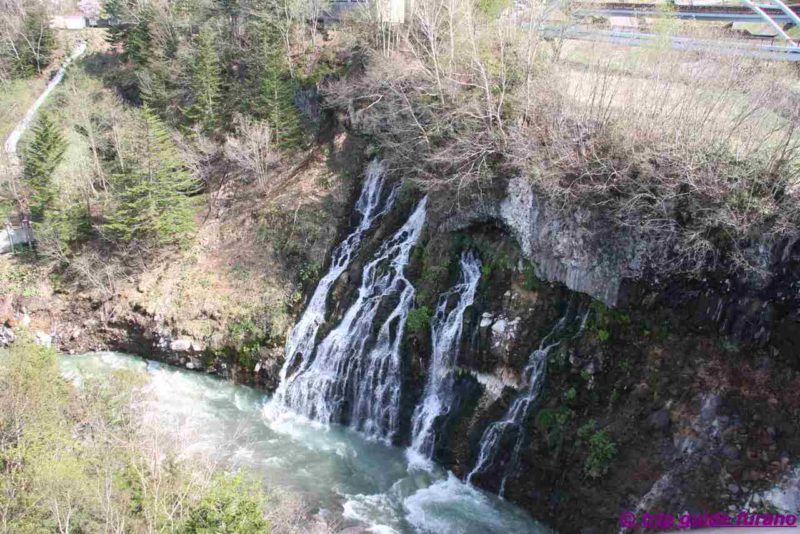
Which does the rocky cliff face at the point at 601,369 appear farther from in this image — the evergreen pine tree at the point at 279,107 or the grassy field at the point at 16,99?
the grassy field at the point at 16,99

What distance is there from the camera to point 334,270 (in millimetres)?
25938

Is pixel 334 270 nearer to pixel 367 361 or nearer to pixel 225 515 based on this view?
pixel 367 361

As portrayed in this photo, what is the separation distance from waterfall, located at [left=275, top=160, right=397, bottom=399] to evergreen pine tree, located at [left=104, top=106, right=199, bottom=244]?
8329mm

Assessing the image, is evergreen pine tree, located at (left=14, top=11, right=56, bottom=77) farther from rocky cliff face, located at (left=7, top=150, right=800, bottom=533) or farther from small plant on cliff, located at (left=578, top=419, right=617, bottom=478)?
small plant on cliff, located at (left=578, top=419, right=617, bottom=478)

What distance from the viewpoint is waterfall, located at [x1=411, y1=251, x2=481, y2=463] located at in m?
20.9

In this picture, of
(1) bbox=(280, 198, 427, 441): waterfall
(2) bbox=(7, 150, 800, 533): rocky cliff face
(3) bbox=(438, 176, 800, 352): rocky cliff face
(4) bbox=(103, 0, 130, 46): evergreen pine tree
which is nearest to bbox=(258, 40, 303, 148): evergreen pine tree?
(1) bbox=(280, 198, 427, 441): waterfall

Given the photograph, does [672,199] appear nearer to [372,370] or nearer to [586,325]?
[586,325]

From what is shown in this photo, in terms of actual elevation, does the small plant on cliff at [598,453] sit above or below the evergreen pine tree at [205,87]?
below

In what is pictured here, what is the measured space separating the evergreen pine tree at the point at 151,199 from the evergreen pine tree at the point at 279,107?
211 inches

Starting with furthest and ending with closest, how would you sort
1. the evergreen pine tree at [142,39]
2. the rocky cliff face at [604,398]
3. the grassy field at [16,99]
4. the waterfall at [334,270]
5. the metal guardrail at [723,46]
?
the grassy field at [16,99]
the evergreen pine tree at [142,39]
the waterfall at [334,270]
the metal guardrail at [723,46]
the rocky cliff face at [604,398]

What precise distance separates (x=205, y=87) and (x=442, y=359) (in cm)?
2192

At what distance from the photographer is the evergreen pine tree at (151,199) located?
88.0 feet

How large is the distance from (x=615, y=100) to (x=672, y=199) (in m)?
4.75

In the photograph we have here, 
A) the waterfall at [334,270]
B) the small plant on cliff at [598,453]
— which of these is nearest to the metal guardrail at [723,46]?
the waterfall at [334,270]
